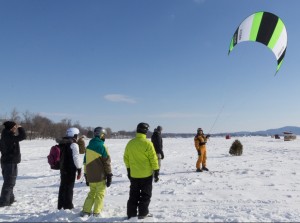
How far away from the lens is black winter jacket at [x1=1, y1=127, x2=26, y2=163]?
787cm

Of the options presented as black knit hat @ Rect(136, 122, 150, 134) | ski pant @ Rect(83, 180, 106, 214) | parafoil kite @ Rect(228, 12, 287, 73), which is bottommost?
ski pant @ Rect(83, 180, 106, 214)

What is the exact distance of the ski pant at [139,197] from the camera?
244 inches

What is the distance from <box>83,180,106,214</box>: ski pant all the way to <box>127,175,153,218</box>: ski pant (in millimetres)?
596

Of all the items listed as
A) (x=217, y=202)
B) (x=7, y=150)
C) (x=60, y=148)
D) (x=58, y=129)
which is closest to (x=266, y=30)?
(x=217, y=202)

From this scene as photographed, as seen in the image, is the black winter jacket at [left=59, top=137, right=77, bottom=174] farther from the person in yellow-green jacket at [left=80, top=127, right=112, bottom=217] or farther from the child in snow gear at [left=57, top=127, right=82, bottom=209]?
the person in yellow-green jacket at [left=80, top=127, right=112, bottom=217]

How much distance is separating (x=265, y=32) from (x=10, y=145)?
9.65 meters

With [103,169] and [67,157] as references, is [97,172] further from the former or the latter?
[67,157]

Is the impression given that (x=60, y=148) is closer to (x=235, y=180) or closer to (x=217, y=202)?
(x=217, y=202)

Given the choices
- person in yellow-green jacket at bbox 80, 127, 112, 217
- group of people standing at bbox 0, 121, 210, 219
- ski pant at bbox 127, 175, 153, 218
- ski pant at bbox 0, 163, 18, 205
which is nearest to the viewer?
ski pant at bbox 127, 175, 153, 218

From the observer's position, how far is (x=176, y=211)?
6883mm

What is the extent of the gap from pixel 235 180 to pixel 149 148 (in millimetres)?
6019

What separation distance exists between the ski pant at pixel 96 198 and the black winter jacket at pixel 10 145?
2.59 meters

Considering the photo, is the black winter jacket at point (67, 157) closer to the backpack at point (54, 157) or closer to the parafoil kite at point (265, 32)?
the backpack at point (54, 157)

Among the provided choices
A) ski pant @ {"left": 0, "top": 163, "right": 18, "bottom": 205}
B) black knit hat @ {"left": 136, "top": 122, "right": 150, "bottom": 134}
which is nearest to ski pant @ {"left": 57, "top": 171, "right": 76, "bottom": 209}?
ski pant @ {"left": 0, "top": 163, "right": 18, "bottom": 205}
